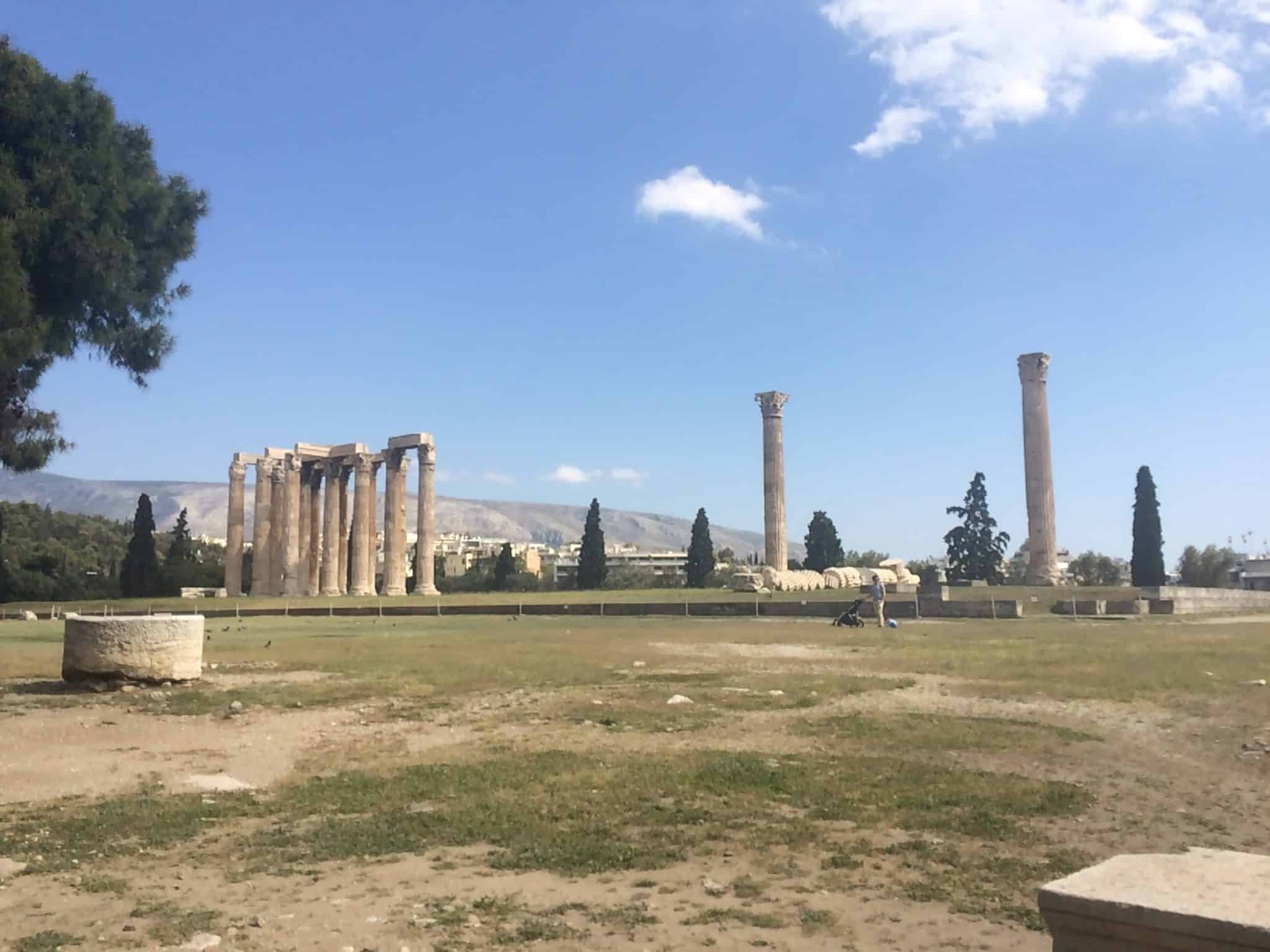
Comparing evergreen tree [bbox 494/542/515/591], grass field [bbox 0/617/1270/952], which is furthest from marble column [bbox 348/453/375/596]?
grass field [bbox 0/617/1270/952]

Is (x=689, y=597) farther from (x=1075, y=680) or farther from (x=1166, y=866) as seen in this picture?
(x=1166, y=866)

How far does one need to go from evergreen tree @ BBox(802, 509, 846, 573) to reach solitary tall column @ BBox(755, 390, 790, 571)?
88.7 ft

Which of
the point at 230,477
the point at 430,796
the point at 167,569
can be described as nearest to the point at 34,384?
the point at 430,796

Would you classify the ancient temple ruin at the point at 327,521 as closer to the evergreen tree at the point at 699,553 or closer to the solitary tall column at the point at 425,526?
the solitary tall column at the point at 425,526

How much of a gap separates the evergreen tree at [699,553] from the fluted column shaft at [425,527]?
24565 millimetres

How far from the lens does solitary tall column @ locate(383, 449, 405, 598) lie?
64.8 m

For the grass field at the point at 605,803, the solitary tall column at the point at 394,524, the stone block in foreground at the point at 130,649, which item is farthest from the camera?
the solitary tall column at the point at 394,524

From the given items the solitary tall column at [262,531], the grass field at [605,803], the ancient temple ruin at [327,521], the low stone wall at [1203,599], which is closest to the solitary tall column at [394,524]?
the ancient temple ruin at [327,521]

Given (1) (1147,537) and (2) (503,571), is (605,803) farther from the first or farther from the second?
(2) (503,571)

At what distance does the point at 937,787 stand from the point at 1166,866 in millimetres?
5203

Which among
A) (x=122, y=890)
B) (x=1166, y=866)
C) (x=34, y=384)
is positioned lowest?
(x=122, y=890)

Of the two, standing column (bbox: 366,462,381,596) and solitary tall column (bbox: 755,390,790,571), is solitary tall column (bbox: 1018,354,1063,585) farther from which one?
standing column (bbox: 366,462,381,596)

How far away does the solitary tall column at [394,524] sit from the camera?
64.8m

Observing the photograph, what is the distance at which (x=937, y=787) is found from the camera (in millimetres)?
8516
